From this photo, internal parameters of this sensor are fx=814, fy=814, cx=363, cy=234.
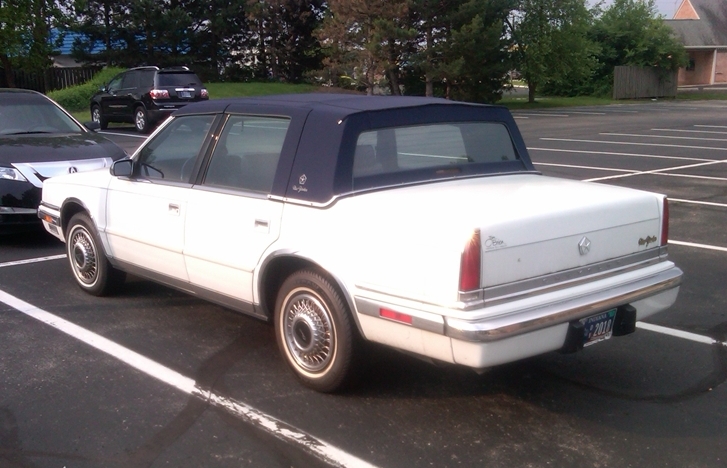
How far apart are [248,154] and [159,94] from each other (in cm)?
1791

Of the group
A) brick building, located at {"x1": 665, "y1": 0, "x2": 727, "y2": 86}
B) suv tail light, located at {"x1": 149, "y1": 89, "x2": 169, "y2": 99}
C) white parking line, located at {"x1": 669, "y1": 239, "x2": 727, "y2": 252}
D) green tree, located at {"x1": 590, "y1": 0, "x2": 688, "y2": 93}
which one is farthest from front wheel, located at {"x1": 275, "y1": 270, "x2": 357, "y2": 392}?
brick building, located at {"x1": 665, "y1": 0, "x2": 727, "y2": 86}

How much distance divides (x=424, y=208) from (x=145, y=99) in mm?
19567

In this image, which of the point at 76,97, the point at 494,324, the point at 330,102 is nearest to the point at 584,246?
the point at 494,324

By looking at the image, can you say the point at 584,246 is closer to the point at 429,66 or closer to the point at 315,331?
the point at 315,331

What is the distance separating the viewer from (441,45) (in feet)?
113

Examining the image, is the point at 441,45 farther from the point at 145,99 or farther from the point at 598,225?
the point at 598,225

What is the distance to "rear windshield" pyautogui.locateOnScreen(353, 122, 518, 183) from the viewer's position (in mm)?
4805

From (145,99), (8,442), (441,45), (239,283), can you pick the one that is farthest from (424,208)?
(441,45)

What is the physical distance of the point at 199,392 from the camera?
15.8ft

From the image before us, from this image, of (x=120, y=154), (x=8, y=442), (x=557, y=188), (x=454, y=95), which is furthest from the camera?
(x=454, y=95)

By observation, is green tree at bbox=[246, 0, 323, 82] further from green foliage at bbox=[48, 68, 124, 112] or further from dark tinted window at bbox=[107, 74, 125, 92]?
dark tinted window at bbox=[107, 74, 125, 92]

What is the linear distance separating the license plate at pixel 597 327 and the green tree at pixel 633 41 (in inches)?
1895

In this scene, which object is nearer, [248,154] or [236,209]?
[236,209]

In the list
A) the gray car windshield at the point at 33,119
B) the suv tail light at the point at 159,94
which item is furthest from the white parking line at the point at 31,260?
the suv tail light at the point at 159,94
